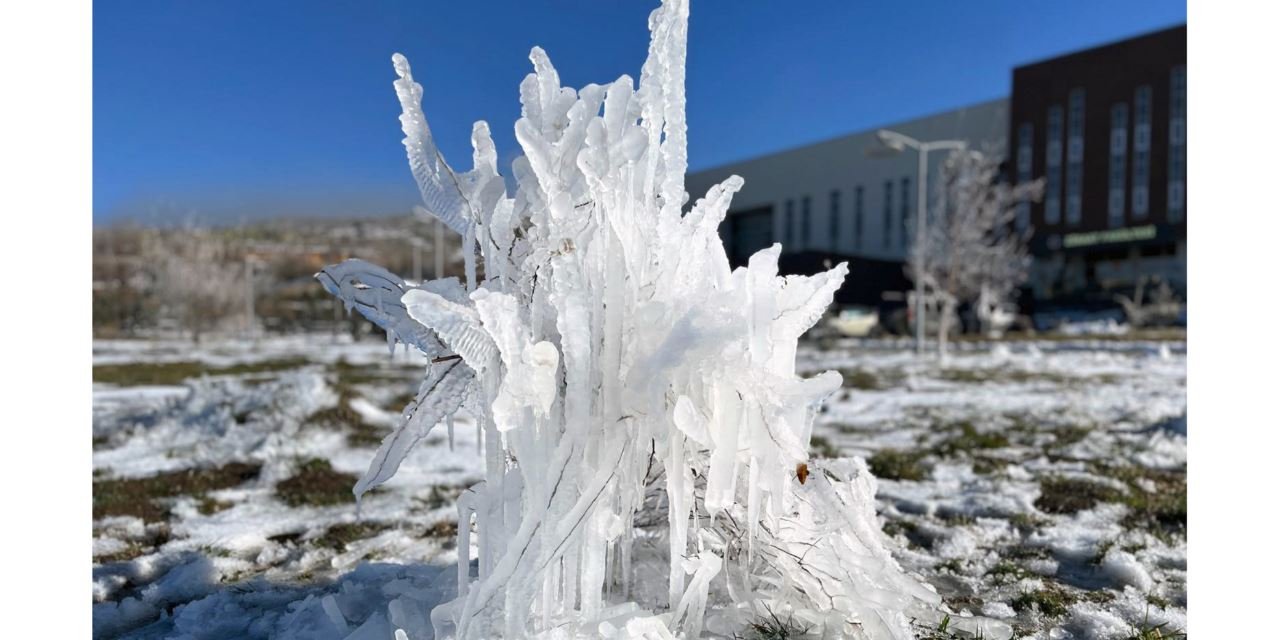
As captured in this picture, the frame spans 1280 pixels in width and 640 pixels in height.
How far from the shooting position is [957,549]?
3084mm

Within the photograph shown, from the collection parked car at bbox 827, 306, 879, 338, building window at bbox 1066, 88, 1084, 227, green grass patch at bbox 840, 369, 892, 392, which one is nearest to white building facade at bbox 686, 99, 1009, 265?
building window at bbox 1066, 88, 1084, 227

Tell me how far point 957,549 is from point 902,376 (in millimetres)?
8526

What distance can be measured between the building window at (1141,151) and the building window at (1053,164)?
352 cm

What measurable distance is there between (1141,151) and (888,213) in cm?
1489

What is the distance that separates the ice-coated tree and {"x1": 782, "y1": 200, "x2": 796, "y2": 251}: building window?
55775mm

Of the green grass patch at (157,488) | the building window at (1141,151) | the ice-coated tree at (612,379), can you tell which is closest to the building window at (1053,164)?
the building window at (1141,151)

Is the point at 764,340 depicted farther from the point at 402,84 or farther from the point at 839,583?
the point at 402,84

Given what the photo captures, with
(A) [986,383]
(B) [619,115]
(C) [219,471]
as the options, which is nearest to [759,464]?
(B) [619,115]

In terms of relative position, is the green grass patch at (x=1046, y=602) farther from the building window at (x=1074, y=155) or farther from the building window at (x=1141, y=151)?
the building window at (x=1074, y=155)

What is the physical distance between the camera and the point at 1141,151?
37.9m

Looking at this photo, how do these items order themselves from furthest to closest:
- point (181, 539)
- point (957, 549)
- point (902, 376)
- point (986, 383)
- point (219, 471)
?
point (902, 376)
point (986, 383)
point (219, 471)
point (181, 539)
point (957, 549)

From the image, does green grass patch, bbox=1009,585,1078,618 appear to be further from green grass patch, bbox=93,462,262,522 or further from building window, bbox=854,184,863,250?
building window, bbox=854,184,863,250

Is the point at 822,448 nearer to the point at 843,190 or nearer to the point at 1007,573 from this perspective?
the point at 1007,573

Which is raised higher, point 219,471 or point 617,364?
point 617,364
